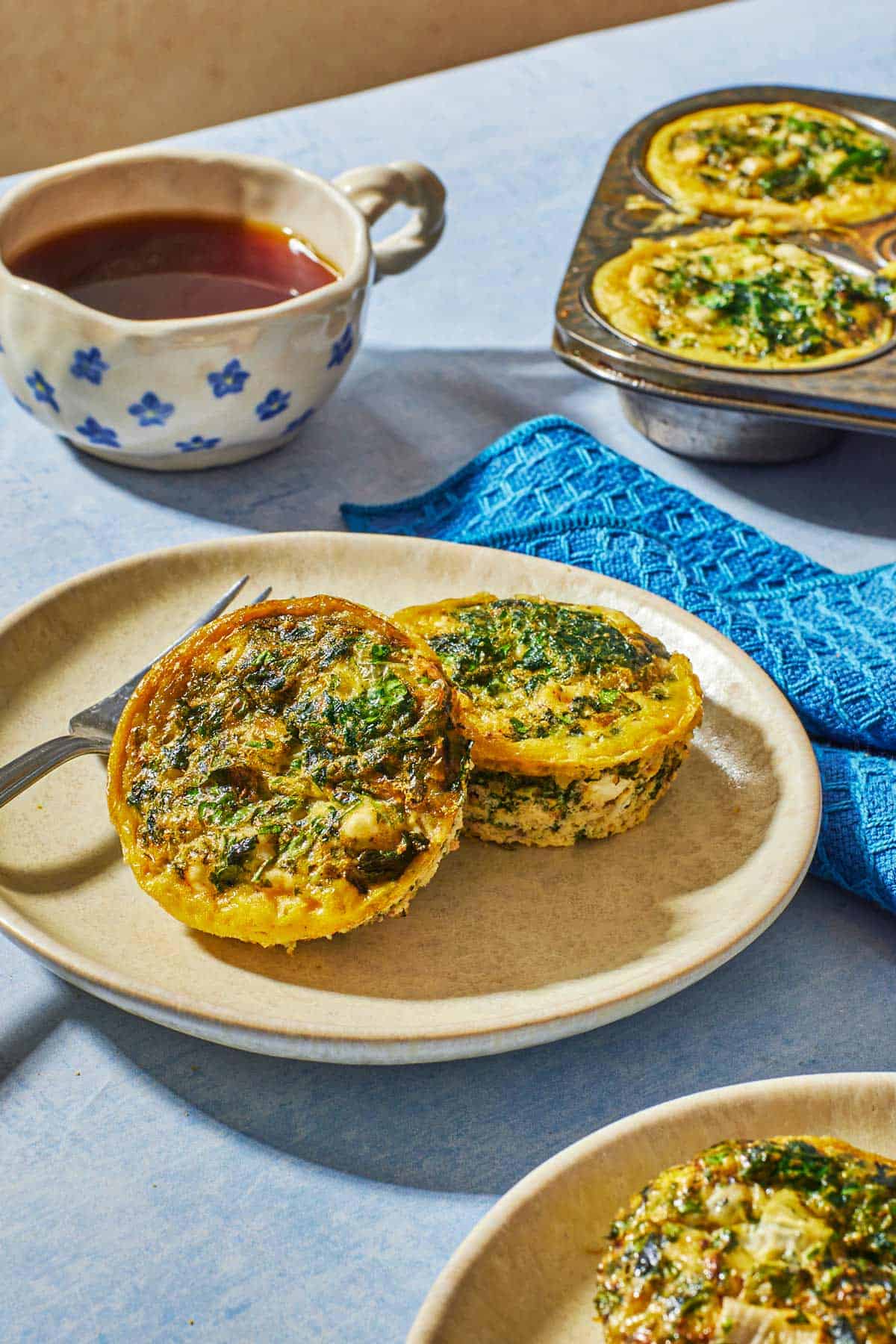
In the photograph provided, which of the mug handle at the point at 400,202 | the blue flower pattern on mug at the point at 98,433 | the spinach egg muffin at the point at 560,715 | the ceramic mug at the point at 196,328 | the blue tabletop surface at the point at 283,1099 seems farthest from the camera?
the mug handle at the point at 400,202

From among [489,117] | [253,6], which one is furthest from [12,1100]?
[253,6]

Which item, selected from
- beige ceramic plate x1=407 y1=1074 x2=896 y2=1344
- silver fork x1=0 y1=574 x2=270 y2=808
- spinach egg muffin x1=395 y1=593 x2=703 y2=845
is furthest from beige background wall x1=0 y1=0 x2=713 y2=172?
beige ceramic plate x1=407 y1=1074 x2=896 y2=1344

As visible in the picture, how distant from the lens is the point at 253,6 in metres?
5.32

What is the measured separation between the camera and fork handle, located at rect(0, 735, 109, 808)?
4.43 feet

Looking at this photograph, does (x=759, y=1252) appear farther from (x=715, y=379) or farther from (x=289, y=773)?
(x=715, y=379)

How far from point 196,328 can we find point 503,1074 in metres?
1.10

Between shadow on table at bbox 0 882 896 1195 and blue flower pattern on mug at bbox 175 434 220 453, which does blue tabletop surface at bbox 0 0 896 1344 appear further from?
blue flower pattern on mug at bbox 175 434 220 453

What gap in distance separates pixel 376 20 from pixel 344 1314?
562 cm

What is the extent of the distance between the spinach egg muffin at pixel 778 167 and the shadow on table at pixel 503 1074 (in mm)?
1735

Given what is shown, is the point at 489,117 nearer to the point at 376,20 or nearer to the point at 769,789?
the point at 769,789

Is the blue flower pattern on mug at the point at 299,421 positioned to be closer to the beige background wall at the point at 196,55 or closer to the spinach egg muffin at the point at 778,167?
the spinach egg muffin at the point at 778,167

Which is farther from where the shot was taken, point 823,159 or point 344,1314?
point 823,159

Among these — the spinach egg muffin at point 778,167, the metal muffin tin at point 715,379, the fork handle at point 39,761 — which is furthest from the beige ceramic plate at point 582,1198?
the spinach egg muffin at point 778,167

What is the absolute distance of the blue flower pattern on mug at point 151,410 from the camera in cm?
187
